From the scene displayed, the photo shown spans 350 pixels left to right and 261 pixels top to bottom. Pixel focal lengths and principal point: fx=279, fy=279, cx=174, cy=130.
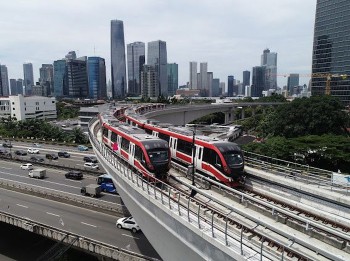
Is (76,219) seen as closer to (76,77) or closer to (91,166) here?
(91,166)

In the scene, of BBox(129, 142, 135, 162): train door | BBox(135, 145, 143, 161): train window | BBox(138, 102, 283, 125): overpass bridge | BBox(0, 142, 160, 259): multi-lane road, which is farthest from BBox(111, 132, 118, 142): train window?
BBox(138, 102, 283, 125): overpass bridge

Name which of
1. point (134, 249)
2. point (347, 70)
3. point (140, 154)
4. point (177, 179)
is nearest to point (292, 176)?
point (177, 179)

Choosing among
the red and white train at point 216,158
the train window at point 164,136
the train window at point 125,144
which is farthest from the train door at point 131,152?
the train window at point 164,136

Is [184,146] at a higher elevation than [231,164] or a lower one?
higher

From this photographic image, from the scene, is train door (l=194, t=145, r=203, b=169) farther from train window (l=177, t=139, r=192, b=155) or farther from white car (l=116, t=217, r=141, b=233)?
white car (l=116, t=217, r=141, b=233)

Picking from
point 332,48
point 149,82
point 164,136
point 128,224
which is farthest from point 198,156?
point 149,82

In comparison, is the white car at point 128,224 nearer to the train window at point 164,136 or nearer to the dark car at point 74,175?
the train window at point 164,136

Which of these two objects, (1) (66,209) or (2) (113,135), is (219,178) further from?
(1) (66,209)
